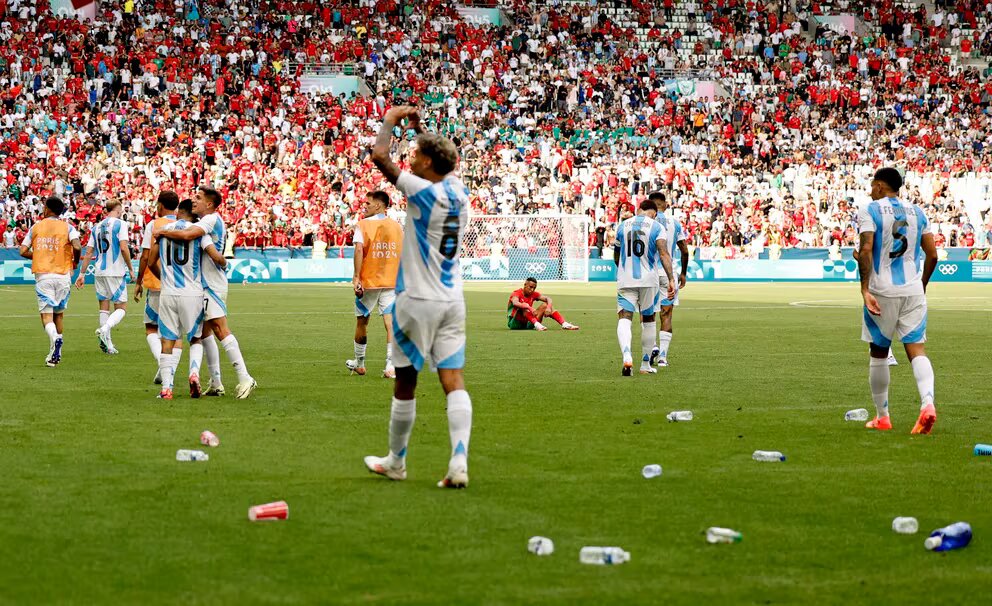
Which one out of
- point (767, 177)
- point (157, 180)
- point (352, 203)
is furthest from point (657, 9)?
point (157, 180)

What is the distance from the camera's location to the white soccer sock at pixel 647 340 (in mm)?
14781

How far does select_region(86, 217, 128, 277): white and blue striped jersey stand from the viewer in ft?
57.8

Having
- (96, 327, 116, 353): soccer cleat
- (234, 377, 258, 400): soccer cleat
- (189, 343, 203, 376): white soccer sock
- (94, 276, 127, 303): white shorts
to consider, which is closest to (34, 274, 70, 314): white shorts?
(96, 327, 116, 353): soccer cleat

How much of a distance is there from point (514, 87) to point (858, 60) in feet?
52.6

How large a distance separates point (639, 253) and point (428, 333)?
25.8 feet

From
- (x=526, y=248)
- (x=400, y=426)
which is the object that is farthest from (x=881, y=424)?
(x=526, y=248)

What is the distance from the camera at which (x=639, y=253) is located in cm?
1503

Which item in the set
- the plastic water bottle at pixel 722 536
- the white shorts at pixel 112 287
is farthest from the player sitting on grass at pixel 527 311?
the plastic water bottle at pixel 722 536

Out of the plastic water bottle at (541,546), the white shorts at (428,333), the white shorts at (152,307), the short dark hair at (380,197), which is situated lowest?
the plastic water bottle at (541,546)

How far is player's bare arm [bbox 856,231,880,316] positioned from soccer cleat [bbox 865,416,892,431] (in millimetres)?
847

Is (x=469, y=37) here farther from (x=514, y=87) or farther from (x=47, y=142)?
(x=47, y=142)

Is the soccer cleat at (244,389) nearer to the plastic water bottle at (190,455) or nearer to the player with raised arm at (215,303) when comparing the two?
the player with raised arm at (215,303)

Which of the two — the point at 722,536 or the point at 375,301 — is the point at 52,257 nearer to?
the point at 375,301

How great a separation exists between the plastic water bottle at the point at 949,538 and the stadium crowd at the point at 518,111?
38.4 meters
